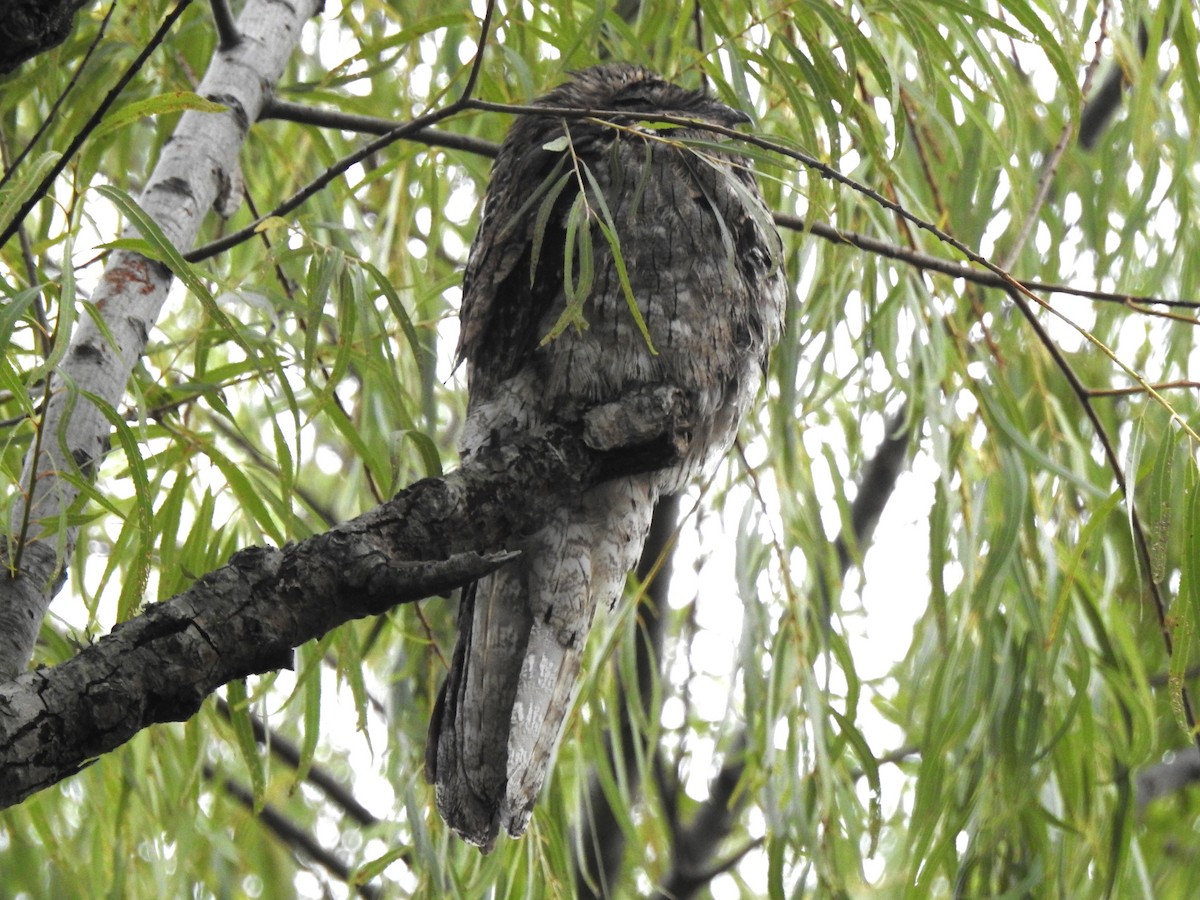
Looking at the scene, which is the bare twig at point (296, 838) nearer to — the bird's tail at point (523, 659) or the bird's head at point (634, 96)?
the bird's tail at point (523, 659)

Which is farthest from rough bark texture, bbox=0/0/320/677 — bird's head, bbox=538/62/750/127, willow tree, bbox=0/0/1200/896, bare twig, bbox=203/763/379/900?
bare twig, bbox=203/763/379/900

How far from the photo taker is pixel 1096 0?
183 cm

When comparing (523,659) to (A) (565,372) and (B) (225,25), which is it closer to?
(A) (565,372)

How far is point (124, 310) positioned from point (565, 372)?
55 centimetres

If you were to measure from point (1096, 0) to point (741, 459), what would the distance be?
86 centimetres

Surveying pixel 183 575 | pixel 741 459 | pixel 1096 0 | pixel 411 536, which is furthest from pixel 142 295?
pixel 1096 0

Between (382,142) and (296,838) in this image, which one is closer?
(382,142)

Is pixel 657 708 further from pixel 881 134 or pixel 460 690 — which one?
pixel 881 134

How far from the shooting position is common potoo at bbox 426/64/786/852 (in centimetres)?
142

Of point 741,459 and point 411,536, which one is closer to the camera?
point 411,536

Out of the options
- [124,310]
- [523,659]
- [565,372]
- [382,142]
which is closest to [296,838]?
[523,659]

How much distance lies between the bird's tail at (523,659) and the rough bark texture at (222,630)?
1.32ft

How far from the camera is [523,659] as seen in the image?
1482mm

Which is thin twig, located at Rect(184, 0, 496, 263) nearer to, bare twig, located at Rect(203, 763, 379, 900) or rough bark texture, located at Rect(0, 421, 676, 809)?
rough bark texture, located at Rect(0, 421, 676, 809)
